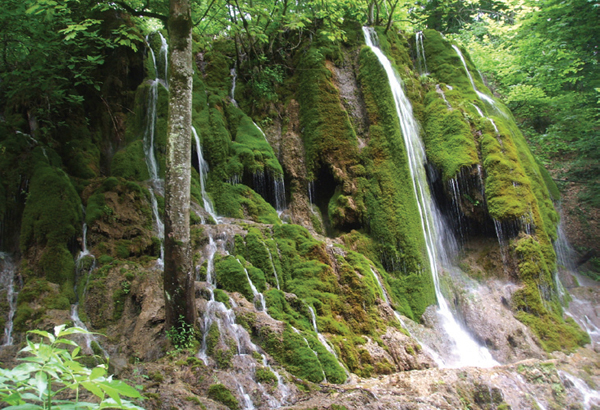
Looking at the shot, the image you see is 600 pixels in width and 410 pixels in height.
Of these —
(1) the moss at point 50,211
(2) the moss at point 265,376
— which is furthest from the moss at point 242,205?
(2) the moss at point 265,376

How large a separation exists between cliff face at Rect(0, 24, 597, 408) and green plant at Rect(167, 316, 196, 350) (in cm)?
16

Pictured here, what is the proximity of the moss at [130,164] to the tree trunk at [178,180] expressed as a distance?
464 centimetres

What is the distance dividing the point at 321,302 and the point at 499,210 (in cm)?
683

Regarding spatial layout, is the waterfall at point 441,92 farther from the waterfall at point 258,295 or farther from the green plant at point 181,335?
the green plant at point 181,335

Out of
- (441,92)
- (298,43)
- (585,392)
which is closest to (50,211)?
(585,392)

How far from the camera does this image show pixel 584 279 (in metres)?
13.6

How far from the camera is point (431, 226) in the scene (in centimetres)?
1147

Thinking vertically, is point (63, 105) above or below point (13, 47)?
below

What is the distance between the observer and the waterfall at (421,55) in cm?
1609

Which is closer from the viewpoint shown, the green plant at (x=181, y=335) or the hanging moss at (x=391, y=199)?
the green plant at (x=181, y=335)

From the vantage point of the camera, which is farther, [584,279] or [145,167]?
[584,279]

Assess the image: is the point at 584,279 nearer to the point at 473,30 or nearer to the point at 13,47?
the point at 473,30

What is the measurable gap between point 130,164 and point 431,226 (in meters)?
8.17

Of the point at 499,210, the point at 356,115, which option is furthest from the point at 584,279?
the point at 356,115
